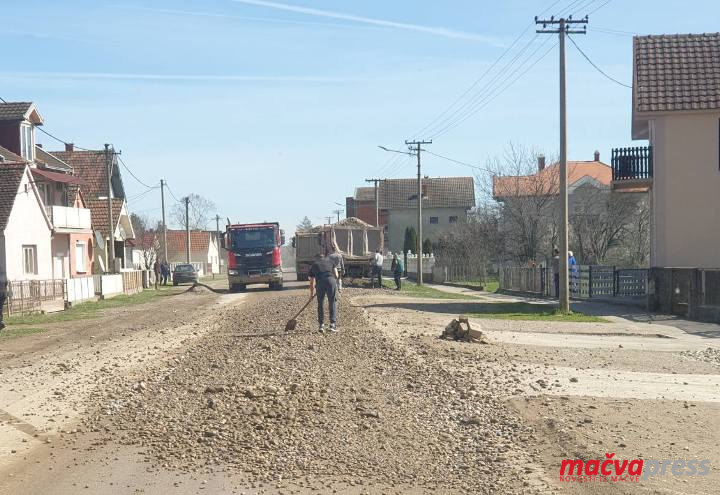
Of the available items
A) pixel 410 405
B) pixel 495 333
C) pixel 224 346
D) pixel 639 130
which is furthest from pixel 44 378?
pixel 639 130

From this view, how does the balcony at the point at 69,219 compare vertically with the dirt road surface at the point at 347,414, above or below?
above

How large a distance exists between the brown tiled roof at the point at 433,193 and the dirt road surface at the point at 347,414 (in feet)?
252

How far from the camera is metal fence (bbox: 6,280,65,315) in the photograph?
28.7m

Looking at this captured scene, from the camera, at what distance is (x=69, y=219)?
43.9m

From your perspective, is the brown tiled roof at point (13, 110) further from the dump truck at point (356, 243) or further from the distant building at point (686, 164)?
the distant building at point (686, 164)

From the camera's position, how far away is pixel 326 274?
17344 mm

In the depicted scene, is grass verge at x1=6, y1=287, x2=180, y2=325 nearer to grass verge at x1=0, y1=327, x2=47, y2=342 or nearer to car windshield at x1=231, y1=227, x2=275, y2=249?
grass verge at x1=0, y1=327, x2=47, y2=342

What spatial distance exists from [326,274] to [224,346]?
2674 mm

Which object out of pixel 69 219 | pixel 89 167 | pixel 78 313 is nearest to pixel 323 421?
pixel 78 313

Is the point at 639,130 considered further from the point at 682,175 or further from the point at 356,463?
the point at 356,463

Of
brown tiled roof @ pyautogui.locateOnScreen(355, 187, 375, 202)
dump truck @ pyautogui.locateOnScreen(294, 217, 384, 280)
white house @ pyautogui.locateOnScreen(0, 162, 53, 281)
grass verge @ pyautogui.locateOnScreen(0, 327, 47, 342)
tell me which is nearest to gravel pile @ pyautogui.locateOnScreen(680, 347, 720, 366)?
grass verge @ pyautogui.locateOnScreen(0, 327, 47, 342)

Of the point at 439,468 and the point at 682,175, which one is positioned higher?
the point at 682,175

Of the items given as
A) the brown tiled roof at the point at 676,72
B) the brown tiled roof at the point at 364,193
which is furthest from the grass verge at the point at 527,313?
the brown tiled roof at the point at 364,193

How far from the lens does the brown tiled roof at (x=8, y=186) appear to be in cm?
3519
